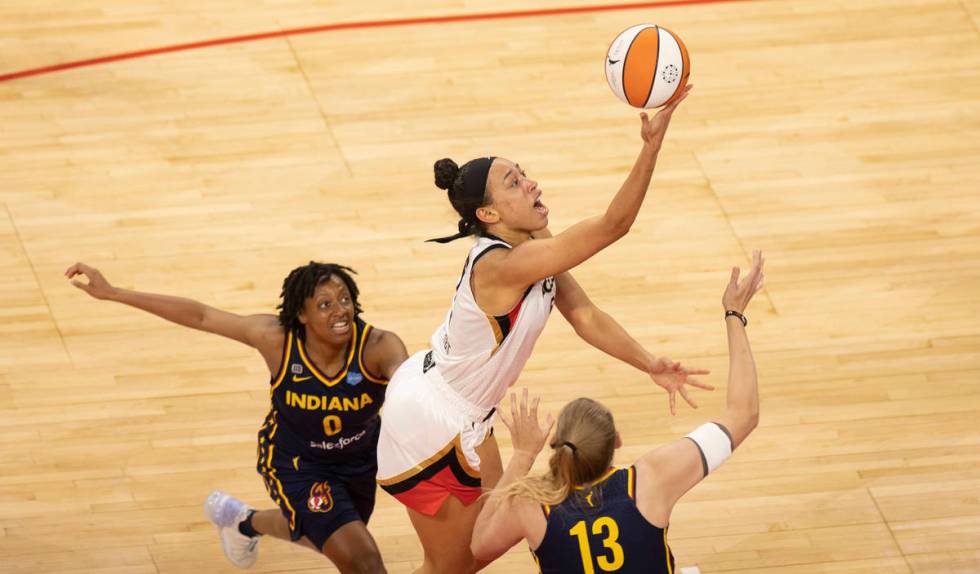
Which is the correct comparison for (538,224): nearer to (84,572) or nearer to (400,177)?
(84,572)

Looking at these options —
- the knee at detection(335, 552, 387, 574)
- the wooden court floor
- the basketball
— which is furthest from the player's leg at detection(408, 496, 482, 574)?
the basketball

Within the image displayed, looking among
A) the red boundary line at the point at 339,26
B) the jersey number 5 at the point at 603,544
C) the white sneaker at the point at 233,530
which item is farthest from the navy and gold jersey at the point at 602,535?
the red boundary line at the point at 339,26

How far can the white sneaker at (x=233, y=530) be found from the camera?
6.00 metres

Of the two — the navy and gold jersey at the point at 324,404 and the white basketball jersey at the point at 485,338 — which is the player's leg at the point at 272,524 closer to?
the navy and gold jersey at the point at 324,404

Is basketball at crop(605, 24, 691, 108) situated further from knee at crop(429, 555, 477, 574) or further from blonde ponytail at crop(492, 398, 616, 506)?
knee at crop(429, 555, 477, 574)

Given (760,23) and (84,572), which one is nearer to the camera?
(84,572)

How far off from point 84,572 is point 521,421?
2.67 m

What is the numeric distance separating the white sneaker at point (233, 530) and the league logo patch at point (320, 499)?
52 centimetres

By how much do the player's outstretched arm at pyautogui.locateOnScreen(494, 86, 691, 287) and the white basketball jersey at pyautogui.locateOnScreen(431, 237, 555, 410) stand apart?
0.14 m

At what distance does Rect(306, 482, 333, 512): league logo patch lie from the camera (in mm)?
5582

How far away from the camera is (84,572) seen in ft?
19.9

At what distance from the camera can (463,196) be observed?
4.81 meters

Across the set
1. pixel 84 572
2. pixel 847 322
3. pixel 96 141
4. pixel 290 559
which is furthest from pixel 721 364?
pixel 96 141

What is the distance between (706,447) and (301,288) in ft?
5.99
